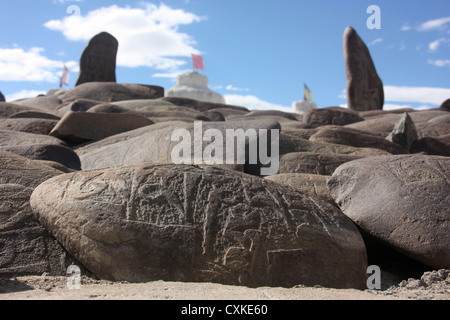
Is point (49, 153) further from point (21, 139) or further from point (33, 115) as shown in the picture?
point (33, 115)

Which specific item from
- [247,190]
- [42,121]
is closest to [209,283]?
[247,190]

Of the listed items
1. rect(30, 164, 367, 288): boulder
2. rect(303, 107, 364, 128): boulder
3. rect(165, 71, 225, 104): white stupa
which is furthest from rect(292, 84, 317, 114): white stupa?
rect(30, 164, 367, 288): boulder

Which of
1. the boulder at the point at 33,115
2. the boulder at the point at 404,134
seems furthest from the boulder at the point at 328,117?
the boulder at the point at 33,115

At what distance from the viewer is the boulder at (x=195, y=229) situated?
2.74 m

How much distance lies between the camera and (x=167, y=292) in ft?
7.73

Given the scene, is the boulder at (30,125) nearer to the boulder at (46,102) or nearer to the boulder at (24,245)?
the boulder at (24,245)

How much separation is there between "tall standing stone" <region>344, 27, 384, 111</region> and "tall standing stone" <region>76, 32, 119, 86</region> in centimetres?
693

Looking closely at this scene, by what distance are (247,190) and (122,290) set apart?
1.05 m

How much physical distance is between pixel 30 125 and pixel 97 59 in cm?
877

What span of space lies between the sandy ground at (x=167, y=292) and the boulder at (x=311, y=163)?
6.80 ft

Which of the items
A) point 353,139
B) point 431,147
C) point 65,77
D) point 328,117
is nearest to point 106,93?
point 328,117

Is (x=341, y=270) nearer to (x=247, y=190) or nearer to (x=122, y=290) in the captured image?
(x=247, y=190)

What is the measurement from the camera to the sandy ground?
2250 millimetres

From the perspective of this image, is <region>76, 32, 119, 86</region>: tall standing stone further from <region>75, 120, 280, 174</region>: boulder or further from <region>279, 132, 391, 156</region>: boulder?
<region>279, 132, 391, 156</region>: boulder
